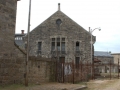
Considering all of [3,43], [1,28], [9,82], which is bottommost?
[9,82]

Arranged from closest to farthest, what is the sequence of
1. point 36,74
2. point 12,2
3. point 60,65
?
point 12,2 < point 36,74 < point 60,65

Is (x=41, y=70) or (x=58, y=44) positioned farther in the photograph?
(x=58, y=44)

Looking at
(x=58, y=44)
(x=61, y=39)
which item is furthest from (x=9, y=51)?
(x=58, y=44)

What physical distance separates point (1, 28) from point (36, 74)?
5.13 meters

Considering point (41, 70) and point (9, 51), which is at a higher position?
point (9, 51)

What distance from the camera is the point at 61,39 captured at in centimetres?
3594

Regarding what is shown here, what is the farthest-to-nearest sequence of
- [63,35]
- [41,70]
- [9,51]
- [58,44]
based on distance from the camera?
[58,44]
[63,35]
[41,70]
[9,51]

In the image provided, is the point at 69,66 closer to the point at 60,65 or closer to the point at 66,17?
the point at 60,65

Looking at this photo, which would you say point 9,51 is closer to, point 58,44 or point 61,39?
point 61,39

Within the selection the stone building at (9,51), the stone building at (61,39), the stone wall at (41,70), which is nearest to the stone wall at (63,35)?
the stone building at (61,39)

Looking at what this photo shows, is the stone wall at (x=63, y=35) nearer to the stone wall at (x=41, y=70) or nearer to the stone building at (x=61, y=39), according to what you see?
the stone building at (x=61, y=39)

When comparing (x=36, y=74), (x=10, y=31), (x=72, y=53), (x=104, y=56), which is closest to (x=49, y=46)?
(x=72, y=53)

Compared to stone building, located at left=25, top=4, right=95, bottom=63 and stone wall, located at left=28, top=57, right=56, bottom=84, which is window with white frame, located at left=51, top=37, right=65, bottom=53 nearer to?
stone building, located at left=25, top=4, right=95, bottom=63

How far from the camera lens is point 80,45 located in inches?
1394
